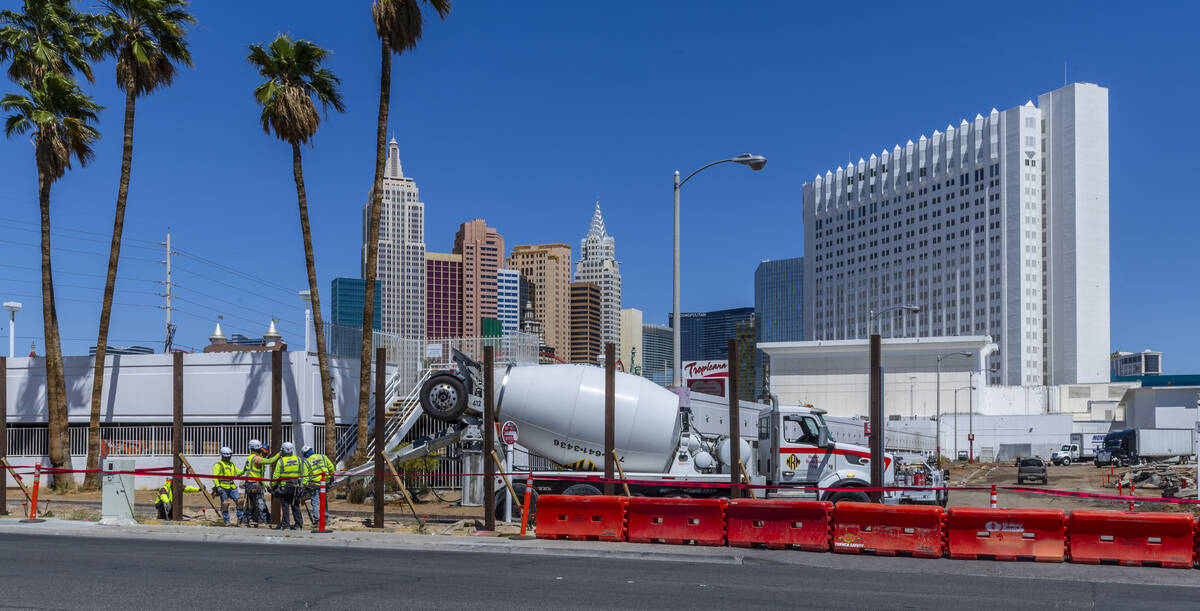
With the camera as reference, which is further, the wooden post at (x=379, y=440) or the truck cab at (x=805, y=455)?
the truck cab at (x=805, y=455)

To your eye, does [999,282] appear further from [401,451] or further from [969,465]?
[401,451]

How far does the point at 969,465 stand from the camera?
8288 cm

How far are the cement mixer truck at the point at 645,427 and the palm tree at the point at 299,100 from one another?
9166mm

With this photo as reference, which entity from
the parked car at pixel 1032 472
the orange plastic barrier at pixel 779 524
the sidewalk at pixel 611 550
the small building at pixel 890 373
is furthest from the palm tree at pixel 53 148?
the small building at pixel 890 373

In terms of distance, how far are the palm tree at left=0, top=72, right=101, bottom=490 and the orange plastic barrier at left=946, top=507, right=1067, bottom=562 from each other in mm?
28222

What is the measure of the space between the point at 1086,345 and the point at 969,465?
83659mm

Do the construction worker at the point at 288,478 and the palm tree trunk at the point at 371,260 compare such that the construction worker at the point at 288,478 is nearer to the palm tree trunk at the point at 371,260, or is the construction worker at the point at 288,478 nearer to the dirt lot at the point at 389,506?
the dirt lot at the point at 389,506

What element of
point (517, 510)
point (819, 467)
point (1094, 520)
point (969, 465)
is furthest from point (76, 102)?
point (969, 465)

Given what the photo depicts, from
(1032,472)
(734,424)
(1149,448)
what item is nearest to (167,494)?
(734,424)

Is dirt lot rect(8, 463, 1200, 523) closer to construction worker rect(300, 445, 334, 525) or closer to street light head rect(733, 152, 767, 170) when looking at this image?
construction worker rect(300, 445, 334, 525)

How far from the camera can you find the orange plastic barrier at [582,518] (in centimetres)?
1831

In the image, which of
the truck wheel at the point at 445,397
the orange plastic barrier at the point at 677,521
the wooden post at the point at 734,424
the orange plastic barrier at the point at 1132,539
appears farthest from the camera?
the truck wheel at the point at 445,397

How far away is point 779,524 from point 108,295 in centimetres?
2547

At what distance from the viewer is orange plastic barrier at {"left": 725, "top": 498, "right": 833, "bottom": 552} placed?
56.0 feet
